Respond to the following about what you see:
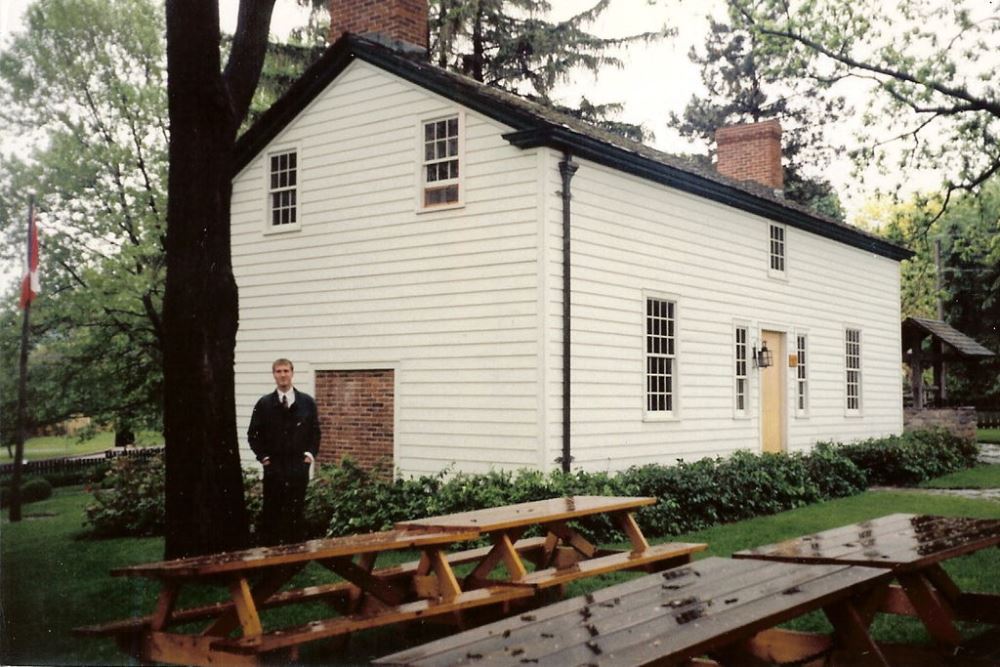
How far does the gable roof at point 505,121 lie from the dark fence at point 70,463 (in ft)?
15.8

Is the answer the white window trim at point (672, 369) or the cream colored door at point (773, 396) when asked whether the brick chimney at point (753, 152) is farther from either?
the white window trim at point (672, 369)

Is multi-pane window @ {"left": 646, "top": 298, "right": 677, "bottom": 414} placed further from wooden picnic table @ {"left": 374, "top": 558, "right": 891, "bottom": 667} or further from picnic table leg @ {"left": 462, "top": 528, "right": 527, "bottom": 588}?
wooden picnic table @ {"left": 374, "top": 558, "right": 891, "bottom": 667}

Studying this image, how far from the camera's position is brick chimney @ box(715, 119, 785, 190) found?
2033cm

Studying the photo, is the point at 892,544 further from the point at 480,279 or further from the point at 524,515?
the point at 480,279

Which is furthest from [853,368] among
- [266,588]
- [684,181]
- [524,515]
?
[266,588]

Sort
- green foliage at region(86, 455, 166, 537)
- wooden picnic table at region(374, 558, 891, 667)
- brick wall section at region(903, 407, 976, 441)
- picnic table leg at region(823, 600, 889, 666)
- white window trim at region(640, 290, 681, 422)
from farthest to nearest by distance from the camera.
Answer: brick wall section at region(903, 407, 976, 441) → white window trim at region(640, 290, 681, 422) → green foliage at region(86, 455, 166, 537) → picnic table leg at region(823, 600, 889, 666) → wooden picnic table at region(374, 558, 891, 667)

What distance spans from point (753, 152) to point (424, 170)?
411 inches

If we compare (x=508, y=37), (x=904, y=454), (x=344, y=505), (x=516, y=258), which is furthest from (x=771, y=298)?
(x=344, y=505)

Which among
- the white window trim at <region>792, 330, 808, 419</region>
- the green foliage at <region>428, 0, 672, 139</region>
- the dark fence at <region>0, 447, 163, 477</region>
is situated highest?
the green foliage at <region>428, 0, 672, 139</region>

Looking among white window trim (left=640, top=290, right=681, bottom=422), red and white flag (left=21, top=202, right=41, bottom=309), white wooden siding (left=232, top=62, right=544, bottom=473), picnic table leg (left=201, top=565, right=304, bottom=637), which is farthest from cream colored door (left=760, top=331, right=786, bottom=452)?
red and white flag (left=21, top=202, right=41, bottom=309)

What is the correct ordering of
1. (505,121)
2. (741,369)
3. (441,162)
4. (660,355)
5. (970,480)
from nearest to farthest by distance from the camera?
(505,121) → (441,162) → (660,355) → (741,369) → (970,480)

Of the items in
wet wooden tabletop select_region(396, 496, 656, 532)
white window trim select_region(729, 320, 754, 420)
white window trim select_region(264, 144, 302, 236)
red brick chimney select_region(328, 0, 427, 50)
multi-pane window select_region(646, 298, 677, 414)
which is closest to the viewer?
wet wooden tabletop select_region(396, 496, 656, 532)

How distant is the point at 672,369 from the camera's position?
13.9 meters

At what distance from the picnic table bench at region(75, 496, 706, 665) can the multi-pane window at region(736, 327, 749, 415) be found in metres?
8.66
